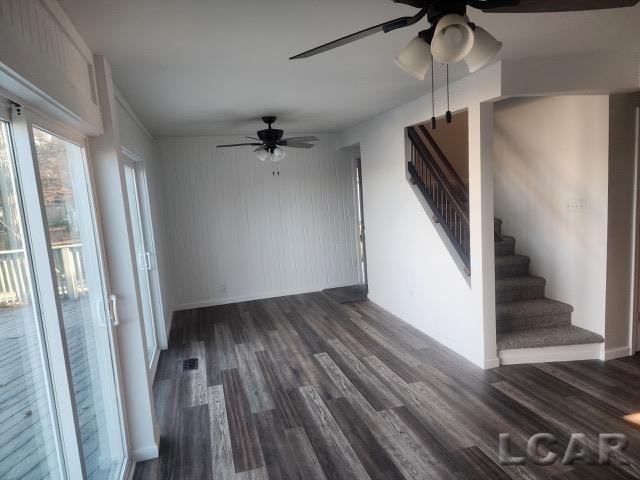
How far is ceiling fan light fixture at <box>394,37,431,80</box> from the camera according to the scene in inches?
59.6

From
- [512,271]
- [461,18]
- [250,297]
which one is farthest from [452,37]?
[250,297]

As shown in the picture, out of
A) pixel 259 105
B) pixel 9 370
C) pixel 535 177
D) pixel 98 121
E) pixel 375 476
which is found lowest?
pixel 375 476

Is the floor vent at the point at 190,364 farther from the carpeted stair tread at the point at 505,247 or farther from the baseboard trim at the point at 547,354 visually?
the carpeted stair tread at the point at 505,247

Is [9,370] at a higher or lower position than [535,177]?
lower

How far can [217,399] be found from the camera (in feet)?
10.7

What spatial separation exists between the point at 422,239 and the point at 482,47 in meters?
2.97

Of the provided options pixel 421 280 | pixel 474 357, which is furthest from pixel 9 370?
pixel 421 280

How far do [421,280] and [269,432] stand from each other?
2.42m

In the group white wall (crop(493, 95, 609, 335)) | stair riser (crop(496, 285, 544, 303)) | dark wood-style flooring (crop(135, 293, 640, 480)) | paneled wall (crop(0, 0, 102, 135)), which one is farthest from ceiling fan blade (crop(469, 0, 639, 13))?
stair riser (crop(496, 285, 544, 303))

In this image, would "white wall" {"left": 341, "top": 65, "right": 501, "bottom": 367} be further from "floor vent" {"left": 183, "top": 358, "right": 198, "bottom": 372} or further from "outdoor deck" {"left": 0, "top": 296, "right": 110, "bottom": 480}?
"outdoor deck" {"left": 0, "top": 296, "right": 110, "bottom": 480}

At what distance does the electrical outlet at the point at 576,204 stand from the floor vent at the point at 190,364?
394 cm

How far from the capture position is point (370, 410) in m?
2.96

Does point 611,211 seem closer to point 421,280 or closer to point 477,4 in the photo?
point 421,280

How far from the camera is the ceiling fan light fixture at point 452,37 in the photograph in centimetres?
133
